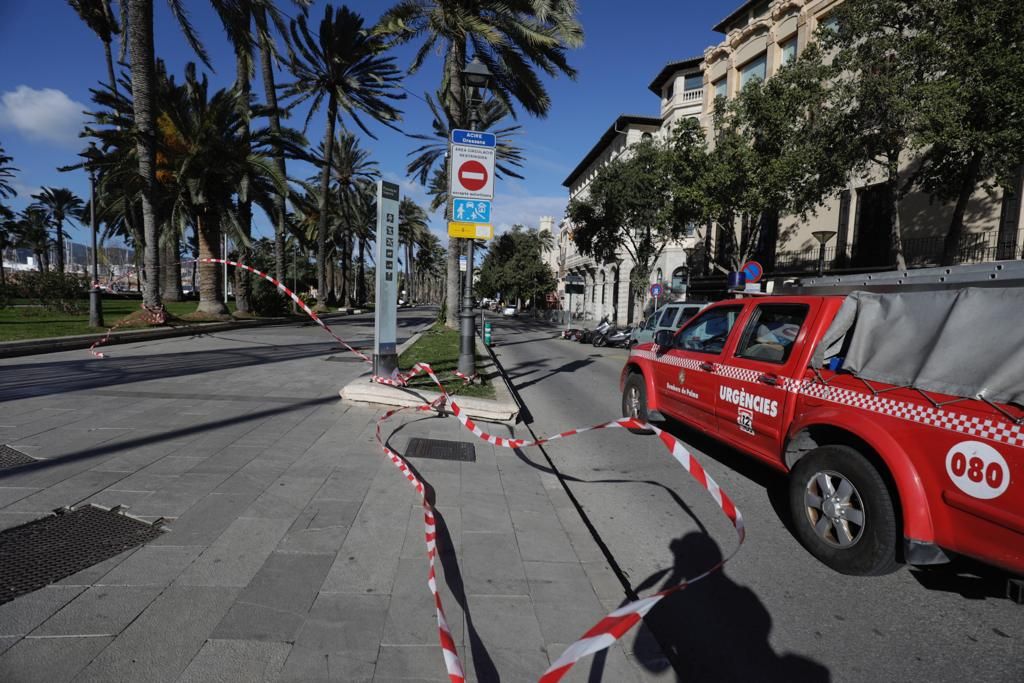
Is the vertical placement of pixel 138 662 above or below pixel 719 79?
below

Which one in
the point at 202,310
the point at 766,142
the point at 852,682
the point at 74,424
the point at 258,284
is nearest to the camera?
the point at 852,682

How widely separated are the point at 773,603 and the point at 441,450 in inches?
141

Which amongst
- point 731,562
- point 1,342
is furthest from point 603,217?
point 731,562

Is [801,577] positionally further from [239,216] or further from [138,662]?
[239,216]

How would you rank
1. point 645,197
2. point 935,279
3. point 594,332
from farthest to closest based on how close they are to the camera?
point 594,332, point 645,197, point 935,279

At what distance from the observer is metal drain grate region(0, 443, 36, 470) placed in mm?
4501

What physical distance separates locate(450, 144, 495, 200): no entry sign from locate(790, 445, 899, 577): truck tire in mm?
6512

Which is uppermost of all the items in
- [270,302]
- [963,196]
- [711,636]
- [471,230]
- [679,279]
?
[963,196]

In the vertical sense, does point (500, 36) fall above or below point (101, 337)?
above

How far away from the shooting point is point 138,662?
229 cm

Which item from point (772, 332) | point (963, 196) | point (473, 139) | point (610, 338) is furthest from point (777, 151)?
point (772, 332)

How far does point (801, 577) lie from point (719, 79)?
3415 cm

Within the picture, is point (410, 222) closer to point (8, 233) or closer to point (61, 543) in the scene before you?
point (8, 233)

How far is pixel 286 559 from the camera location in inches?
128
